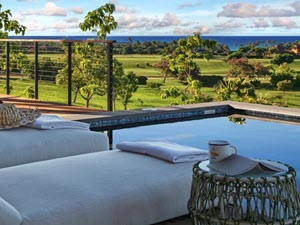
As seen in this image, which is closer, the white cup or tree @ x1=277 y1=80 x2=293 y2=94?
the white cup

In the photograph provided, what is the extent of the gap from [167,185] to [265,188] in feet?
2.37

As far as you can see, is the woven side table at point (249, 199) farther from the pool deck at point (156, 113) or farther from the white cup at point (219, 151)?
the pool deck at point (156, 113)

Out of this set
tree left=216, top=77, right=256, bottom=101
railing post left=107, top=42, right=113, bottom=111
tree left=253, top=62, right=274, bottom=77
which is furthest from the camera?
tree left=253, top=62, right=274, bottom=77

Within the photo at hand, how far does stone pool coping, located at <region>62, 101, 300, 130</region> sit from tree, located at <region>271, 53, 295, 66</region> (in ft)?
27.4

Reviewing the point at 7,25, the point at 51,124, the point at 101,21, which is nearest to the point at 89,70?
the point at 101,21

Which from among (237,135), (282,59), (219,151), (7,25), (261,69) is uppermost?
(7,25)

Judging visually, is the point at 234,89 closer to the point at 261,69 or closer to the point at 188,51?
the point at 188,51

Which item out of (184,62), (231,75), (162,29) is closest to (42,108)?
(184,62)

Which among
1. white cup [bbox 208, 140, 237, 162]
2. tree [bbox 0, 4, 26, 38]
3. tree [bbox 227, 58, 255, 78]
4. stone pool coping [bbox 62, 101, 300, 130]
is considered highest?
tree [bbox 0, 4, 26, 38]

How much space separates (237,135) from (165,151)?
3667mm

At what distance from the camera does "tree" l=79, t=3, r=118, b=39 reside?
9.24 m

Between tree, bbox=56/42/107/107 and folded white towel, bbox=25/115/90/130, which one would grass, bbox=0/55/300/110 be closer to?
tree, bbox=56/42/107/107

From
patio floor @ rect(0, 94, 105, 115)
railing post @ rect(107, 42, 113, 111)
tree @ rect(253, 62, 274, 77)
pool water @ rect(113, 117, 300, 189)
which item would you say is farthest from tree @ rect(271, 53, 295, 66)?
railing post @ rect(107, 42, 113, 111)

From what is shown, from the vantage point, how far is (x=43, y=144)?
3592mm
